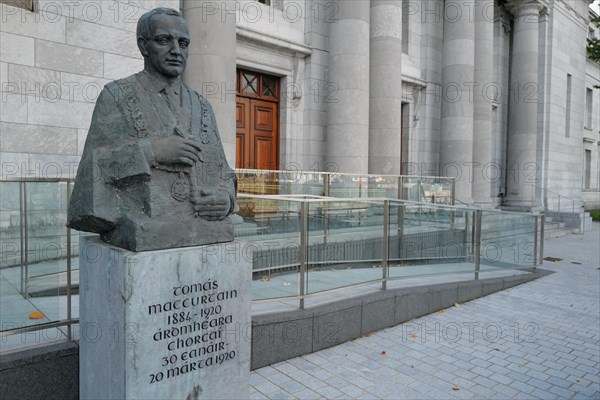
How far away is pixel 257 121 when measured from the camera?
1252 cm

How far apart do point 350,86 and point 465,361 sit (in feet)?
28.4

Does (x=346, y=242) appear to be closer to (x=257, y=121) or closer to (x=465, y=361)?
(x=465, y=361)

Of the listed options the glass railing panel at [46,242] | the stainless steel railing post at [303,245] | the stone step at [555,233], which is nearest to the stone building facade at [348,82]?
the stone step at [555,233]

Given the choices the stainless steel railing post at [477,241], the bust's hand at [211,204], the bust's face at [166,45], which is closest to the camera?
the bust's face at [166,45]

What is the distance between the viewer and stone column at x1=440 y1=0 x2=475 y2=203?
1658 centimetres

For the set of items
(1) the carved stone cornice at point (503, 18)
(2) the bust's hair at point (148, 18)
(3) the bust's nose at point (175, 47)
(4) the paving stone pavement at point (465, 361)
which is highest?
(1) the carved stone cornice at point (503, 18)

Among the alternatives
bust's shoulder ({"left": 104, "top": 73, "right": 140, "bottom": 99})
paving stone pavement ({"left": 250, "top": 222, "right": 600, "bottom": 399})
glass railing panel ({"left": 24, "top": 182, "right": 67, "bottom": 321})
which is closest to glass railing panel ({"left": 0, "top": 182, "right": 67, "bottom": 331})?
glass railing panel ({"left": 24, "top": 182, "right": 67, "bottom": 321})

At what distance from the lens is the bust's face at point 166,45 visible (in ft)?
10.3

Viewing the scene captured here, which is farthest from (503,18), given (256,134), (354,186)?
(256,134)

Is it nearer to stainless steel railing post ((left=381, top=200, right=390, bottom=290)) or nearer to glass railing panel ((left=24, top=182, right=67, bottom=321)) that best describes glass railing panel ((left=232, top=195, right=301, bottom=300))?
stainless steel railing post ((left=381, top=200, right=390, bottom=290))

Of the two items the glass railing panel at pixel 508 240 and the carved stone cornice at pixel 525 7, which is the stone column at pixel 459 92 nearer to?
the carved stone cornice at pixel 525 7

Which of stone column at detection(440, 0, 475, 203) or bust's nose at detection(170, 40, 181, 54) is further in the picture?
stone column at detection(440, 0, 475, 203)

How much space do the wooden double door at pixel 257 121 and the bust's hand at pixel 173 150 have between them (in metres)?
8.94

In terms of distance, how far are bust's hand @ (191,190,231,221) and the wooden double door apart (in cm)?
871
